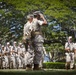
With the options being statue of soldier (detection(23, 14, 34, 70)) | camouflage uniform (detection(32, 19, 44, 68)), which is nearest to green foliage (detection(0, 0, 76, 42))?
statue of soldier (detection(23, 14, 34, 70))

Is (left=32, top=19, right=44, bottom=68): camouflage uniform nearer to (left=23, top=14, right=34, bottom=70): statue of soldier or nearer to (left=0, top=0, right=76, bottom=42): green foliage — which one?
(left=23, top=14, right=34, bottom=70): statue of soldier

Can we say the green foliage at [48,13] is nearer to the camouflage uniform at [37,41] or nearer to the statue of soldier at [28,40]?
the statue of soldier at [28,40]

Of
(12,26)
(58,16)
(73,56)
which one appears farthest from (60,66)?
(12,26)

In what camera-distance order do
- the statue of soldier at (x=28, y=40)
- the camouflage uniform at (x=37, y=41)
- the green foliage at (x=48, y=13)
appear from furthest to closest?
the green foliage at (x=48, y=13) → the statue of soldier at (x=28, y=40) → the camouflage uniform at (x=37, y=41)

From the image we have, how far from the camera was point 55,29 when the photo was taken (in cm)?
3177

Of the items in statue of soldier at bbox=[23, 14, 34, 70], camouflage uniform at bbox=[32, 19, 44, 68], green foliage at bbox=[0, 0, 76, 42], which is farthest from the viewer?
green foliage at bbox=[0, 0, 76, 42]

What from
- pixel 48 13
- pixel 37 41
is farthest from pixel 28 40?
pixel 48 13

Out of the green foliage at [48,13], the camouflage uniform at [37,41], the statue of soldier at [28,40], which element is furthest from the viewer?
the green foliage at [48,13]

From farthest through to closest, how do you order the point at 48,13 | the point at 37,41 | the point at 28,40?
the point at 48,13, the point at 28,40, the point at 37,41

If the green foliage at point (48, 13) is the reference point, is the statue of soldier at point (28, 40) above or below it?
below

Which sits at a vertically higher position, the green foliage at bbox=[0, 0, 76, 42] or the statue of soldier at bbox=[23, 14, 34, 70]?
the green foliage at bbox=[0, 0, 76, 42]

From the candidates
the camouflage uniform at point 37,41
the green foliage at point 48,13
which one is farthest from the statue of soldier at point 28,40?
the green foliage at point 48,13

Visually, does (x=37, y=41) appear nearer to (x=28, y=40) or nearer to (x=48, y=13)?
(x=28, y=40)

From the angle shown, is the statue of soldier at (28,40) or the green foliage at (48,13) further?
the green foliage at (48,13)
